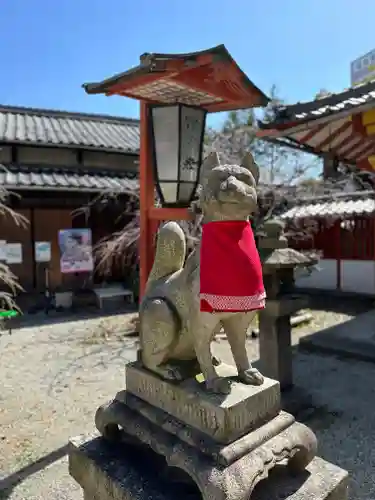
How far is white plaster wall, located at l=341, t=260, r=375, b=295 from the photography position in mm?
10312

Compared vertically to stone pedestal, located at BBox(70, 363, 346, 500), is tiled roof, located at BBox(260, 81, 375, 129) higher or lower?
higher

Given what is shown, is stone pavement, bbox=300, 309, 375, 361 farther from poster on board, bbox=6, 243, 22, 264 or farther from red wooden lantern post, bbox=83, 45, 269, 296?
poster on board, bbox=6, 243, 22, 264

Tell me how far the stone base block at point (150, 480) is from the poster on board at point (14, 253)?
7.89 meters

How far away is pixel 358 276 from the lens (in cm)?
1063

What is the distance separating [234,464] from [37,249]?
881cm

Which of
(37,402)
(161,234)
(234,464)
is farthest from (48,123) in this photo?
(234,464)

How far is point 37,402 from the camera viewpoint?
464 centimetres

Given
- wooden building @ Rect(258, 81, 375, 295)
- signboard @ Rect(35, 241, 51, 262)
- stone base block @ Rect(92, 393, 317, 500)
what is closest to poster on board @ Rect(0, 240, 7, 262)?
signboard @ Rect(35, 241, 51, 262)

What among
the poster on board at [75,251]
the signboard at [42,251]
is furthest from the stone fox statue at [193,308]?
the signboard at [42,251]

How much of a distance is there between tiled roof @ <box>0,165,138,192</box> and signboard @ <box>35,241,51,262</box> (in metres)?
1.40

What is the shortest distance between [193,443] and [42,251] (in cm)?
860

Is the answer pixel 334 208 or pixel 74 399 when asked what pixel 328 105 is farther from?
pixel 334 208

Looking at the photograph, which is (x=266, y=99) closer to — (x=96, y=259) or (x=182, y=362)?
(x=182, y=362)

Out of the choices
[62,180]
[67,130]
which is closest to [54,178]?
[62,180]
